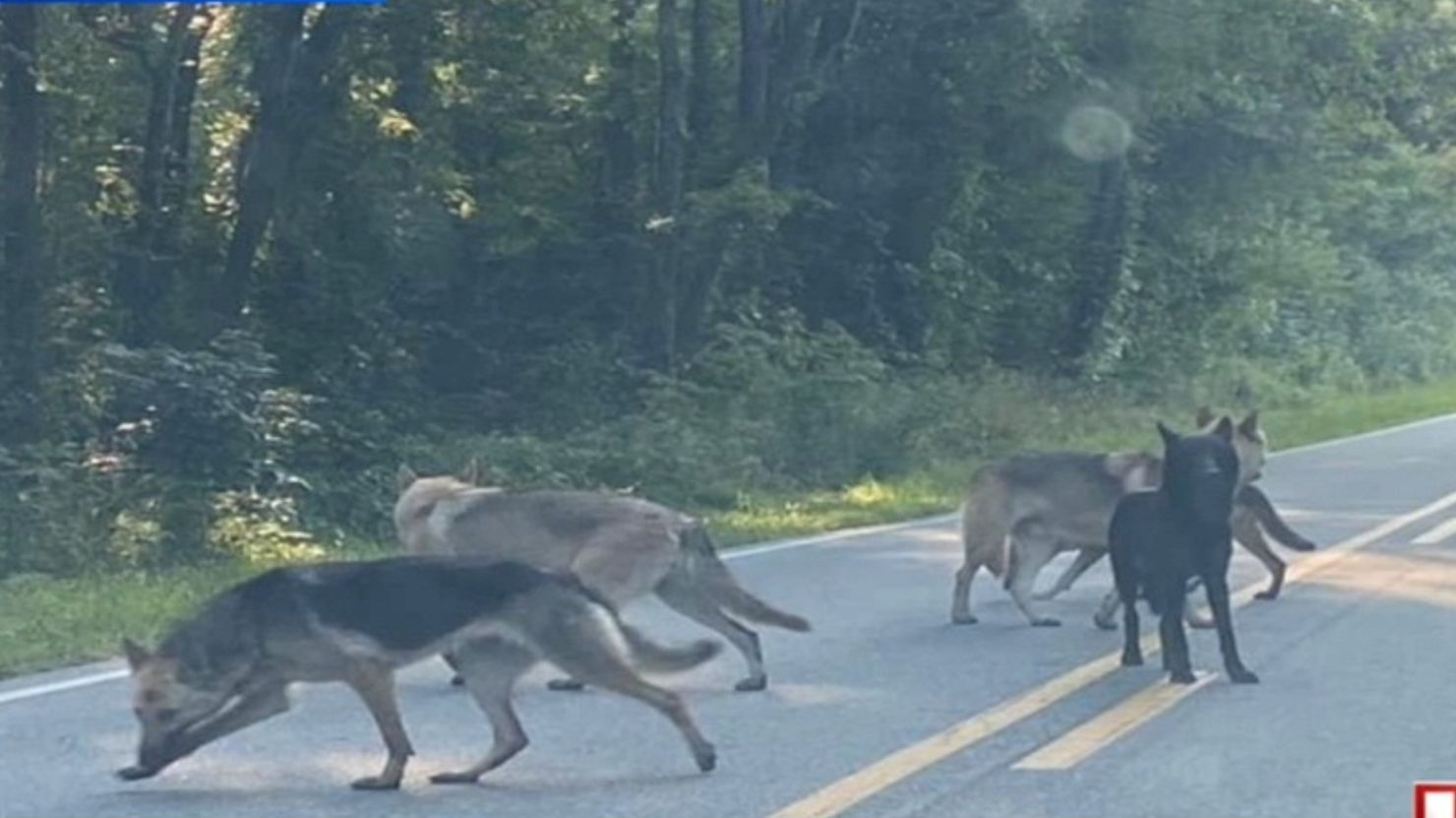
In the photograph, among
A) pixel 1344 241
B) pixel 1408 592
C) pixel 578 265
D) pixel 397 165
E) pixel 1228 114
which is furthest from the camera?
pixel 1344 241

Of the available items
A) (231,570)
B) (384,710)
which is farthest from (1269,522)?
(384,710)

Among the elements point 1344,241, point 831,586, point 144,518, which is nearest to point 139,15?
point 144,518

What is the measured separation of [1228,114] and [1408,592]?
24.7 metres

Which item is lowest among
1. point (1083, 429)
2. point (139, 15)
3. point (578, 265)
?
point (1083, 429)

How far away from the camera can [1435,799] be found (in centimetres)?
852

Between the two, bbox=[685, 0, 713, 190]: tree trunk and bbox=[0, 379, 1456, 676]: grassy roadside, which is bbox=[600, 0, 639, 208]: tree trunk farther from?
bbox=[0, 379, 1456, 676]: grassy roadside

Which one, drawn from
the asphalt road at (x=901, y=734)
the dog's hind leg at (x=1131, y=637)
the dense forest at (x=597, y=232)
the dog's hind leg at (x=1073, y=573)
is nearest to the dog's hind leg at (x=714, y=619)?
the asphalt road at (x=901, y=734)

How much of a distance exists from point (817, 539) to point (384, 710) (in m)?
10.1

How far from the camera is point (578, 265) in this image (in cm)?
3177

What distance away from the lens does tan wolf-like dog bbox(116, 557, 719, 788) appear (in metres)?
9.06

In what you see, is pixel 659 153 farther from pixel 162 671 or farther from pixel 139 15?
pixel 162 671

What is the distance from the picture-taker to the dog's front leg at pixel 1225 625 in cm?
1152

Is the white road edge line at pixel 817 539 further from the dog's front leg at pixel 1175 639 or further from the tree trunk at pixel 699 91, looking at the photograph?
the tree trunk at pixel 699 91

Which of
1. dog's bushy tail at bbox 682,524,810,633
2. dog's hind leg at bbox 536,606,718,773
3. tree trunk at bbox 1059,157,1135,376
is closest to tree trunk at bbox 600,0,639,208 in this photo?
tree trunk at bbox 1059,157,1135,376
